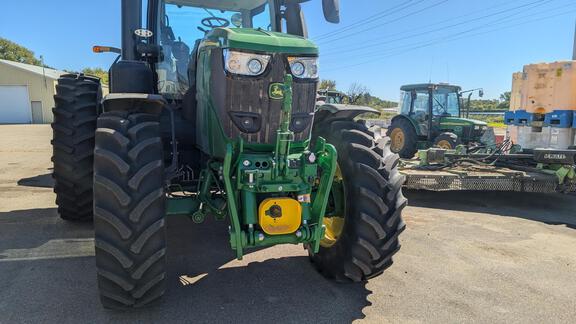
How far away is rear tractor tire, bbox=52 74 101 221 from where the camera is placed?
499 centimetres

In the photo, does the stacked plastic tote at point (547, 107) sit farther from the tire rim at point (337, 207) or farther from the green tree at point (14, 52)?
the green tree at point (14, 52)

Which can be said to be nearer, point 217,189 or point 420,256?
point 217,189

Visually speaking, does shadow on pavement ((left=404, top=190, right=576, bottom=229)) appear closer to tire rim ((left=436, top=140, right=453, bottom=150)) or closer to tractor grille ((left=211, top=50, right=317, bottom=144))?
tire rim ((left=436, top=140, right=453, bottom=150))

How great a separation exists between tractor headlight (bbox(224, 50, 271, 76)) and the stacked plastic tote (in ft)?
27.5

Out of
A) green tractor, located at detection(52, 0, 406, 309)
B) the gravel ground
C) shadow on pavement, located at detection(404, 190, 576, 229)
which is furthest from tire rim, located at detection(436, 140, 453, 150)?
green tractor, located at detection(52, 0, 406, 309)

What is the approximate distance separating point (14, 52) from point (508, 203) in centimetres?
6204

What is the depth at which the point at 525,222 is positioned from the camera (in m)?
6.29

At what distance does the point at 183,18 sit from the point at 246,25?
67 centimetres

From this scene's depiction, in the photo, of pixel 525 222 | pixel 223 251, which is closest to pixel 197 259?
pixel 223 251

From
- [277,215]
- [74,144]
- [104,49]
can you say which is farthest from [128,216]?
[104,49]

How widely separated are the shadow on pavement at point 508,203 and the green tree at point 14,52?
195 feet

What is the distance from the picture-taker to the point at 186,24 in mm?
4801

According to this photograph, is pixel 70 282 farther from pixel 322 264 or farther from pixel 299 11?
pixel 299 11

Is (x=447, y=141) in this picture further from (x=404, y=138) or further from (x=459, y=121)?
(x=404, y=138)
